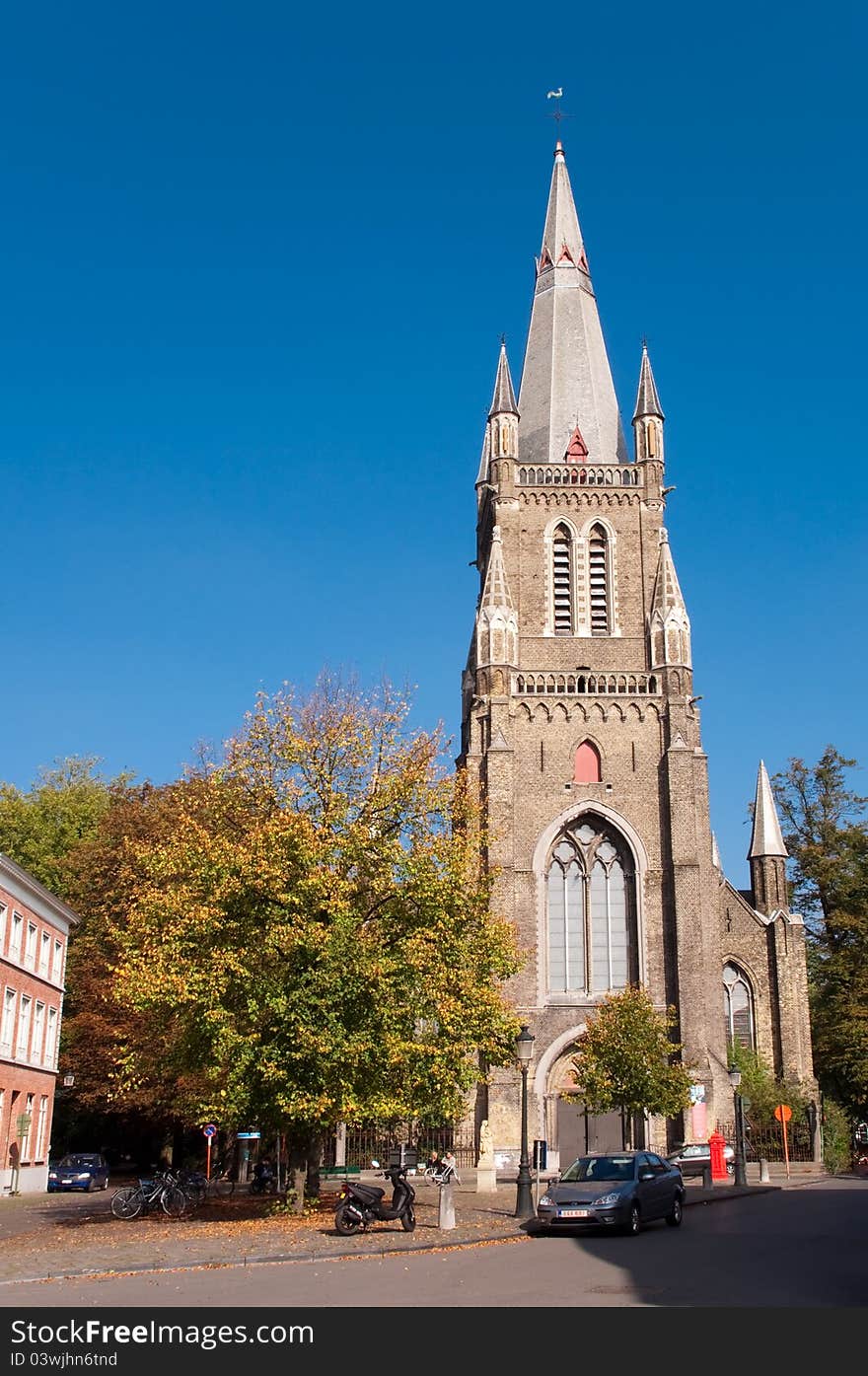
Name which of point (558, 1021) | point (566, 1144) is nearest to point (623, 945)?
point (558, 1021)

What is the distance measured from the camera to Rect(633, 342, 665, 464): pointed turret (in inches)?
2108

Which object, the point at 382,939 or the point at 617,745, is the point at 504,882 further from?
the point at 382,939

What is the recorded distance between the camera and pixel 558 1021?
45219 millimetres

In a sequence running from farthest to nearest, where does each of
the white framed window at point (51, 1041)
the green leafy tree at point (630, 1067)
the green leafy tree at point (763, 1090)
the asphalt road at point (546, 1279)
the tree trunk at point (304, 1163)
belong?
the green leafy tree at point (763, 1090) → the white framed window at point (51, 1041) → the green leafy tree at point (630, 1067) → the tree trunk at point (304, 1163) → the asphalt road at point (546, 1279)

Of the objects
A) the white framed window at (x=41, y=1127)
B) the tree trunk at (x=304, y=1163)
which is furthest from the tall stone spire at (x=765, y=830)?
the tree trunk at (x=304, y=1163)

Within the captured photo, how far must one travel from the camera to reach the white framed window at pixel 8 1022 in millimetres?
36062

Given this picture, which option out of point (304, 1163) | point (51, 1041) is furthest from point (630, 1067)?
point (51, 1041)

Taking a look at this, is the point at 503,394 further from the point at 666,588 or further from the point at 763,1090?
the point at 763,1090

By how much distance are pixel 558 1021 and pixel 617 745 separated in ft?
32.6

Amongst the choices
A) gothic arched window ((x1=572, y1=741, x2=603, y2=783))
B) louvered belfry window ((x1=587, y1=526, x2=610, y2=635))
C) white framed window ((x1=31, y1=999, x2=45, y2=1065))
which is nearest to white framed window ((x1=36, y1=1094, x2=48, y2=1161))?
white framed window ((x1=31, y1=999, x2=45, y2=1065))

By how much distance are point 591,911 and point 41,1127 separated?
63.3 feet

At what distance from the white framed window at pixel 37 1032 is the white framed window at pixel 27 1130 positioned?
1.35 meters

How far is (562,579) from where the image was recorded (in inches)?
2031

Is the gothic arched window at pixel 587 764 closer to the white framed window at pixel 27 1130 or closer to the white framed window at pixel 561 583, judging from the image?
the white framed window at pixel 561 583
